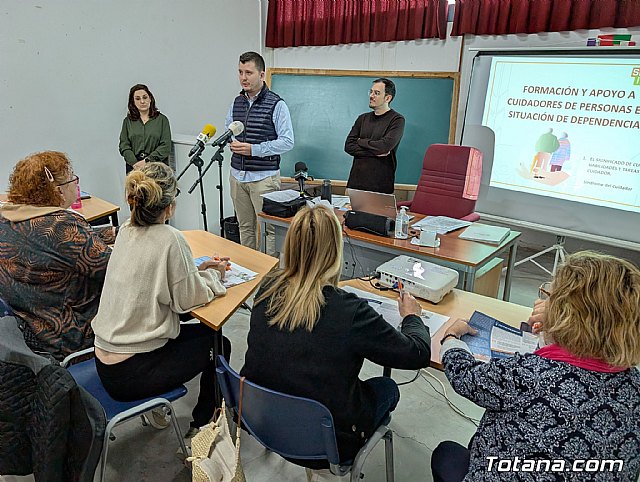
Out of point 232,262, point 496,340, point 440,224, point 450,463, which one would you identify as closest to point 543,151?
point 440,224

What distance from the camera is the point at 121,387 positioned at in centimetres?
172

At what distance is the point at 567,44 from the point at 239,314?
324 centimetres

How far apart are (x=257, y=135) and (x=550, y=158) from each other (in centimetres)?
225

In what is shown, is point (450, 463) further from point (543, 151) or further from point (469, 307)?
point (543, 151)

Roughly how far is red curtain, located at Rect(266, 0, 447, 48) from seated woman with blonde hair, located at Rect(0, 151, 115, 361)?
3.63 m

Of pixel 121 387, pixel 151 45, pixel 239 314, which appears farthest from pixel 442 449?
pixel 151 45

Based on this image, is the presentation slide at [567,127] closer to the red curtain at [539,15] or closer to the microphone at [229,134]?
the red curtain at [539,15]

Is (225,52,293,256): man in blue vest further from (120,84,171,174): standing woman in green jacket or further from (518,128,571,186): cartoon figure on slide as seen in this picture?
(518,128,571,186): cartoon figure on slide

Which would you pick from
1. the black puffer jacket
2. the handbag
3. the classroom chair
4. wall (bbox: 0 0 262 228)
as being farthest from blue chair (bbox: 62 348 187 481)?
wall (bbox: 0 0 262 228)

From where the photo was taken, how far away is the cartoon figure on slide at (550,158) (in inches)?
144

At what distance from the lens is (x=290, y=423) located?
1388mm

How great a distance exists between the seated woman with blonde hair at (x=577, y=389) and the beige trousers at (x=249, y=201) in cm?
279

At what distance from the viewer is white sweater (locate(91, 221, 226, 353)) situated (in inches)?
66.6

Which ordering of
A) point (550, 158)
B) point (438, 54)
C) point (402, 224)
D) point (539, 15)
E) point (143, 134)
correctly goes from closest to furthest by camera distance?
point (402, 224), point (550, 158), point (539, 15), point (143, 134), point (438, 54)
